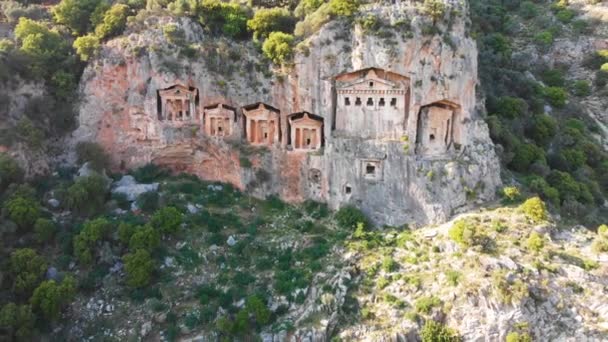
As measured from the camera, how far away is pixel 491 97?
42.1 metres

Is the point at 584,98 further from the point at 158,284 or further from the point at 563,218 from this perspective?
the point at 158,284

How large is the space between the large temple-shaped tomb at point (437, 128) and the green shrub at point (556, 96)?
17829mm

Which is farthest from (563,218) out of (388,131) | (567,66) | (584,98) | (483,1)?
(483,1)

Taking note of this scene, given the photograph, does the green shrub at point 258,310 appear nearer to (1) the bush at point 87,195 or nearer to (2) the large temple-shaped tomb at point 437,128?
(1) the bush at point 87,195

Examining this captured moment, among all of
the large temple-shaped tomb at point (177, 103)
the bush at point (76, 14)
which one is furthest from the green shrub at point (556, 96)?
the bush at point (76, 14)

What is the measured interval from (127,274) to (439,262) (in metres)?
16.1

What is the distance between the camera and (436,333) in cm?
2670

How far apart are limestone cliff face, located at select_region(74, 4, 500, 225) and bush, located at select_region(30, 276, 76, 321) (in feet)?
37.0

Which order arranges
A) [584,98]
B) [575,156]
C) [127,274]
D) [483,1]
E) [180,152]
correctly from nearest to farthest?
1. [127,274]
2. [180,152]
3. [575,156]
4. [584,98]
5. [483,1]

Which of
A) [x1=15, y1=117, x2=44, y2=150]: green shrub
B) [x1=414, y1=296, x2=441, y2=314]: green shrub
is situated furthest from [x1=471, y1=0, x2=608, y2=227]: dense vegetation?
[x1=15, y1=117, x2=44, y2=150]: green shrub

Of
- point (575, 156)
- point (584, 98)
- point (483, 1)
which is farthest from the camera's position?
point (483, 1)

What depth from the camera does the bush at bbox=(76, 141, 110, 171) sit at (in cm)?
3566

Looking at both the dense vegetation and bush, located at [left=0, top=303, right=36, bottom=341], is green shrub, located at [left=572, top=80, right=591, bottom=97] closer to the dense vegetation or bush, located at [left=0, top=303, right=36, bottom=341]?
the dense vegetation

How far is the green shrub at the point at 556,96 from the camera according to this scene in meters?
46.9
